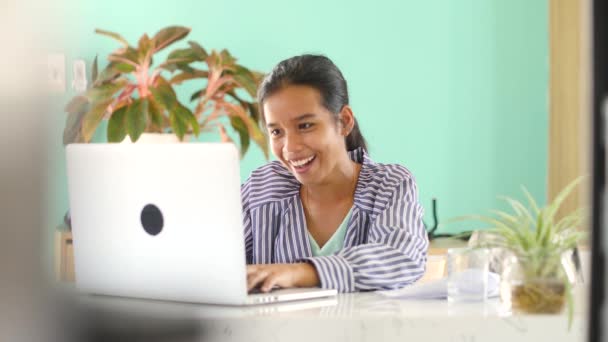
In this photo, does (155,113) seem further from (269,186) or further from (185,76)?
(269,186)

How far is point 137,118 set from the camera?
12.4 ft

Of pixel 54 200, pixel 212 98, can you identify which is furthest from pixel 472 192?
pixel 54 200

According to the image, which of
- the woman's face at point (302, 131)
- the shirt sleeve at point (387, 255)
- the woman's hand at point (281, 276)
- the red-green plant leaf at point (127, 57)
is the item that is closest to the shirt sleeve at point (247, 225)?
the woman's face at point (302, 131)

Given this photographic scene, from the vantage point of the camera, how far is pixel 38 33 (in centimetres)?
22

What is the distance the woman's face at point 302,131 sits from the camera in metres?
2.48

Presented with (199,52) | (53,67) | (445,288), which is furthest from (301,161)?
(53,67)

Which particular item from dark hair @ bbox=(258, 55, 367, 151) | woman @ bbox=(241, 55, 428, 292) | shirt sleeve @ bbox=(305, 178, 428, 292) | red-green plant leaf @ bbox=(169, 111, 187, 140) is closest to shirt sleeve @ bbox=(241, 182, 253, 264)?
woman @ bbox=(241, 55, 428, 292)

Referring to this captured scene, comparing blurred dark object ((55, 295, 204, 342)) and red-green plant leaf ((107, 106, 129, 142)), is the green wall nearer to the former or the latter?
red-green plant leaf ((107, 106, 129, 142))

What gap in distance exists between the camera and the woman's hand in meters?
1.84

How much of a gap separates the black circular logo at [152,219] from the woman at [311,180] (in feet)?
2.71

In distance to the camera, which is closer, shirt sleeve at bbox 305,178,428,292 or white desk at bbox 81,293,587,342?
white desk at bbox 81,293,587,342

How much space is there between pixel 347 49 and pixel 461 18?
568mm

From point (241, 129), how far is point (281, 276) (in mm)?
2304

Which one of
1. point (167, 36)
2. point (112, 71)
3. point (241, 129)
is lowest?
point (241, 129)
